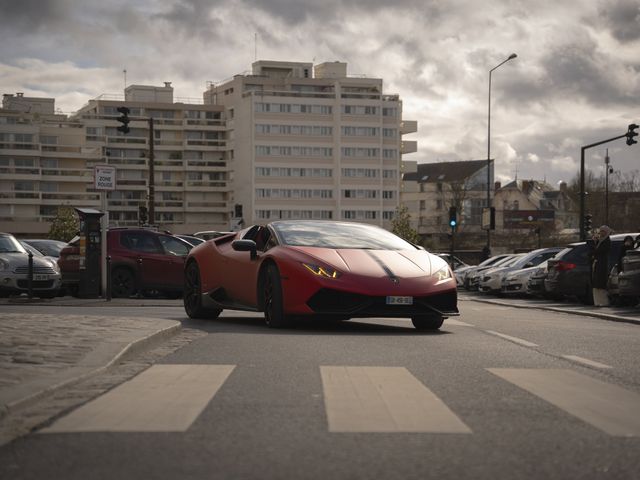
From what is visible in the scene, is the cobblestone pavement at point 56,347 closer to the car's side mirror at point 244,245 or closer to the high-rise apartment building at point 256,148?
the car's side mirror at point 244,245

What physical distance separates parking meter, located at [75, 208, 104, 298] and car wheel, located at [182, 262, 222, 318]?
938 cm

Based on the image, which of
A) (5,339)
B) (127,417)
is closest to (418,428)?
(127,417)

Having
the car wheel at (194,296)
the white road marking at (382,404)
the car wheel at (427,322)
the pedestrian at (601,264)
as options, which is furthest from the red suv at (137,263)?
the white road marking at (382,404)

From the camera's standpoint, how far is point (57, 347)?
9531 millimetres

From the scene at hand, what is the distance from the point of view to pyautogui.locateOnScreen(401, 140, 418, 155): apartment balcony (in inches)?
5733

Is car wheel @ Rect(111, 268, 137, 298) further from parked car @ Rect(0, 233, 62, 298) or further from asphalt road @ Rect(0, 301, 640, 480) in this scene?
asphalt road @ Rect(0, 301, 640, 480)

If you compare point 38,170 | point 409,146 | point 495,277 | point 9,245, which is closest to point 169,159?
point 38,170

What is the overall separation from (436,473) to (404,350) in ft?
19.0

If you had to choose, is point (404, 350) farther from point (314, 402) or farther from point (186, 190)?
point (186, 190)

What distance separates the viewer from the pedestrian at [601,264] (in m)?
22.3

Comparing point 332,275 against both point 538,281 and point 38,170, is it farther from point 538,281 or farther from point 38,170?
point 38,170

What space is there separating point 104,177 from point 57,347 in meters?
14.3

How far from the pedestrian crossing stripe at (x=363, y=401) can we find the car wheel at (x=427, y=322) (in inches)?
192

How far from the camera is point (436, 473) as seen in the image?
15.0ft
